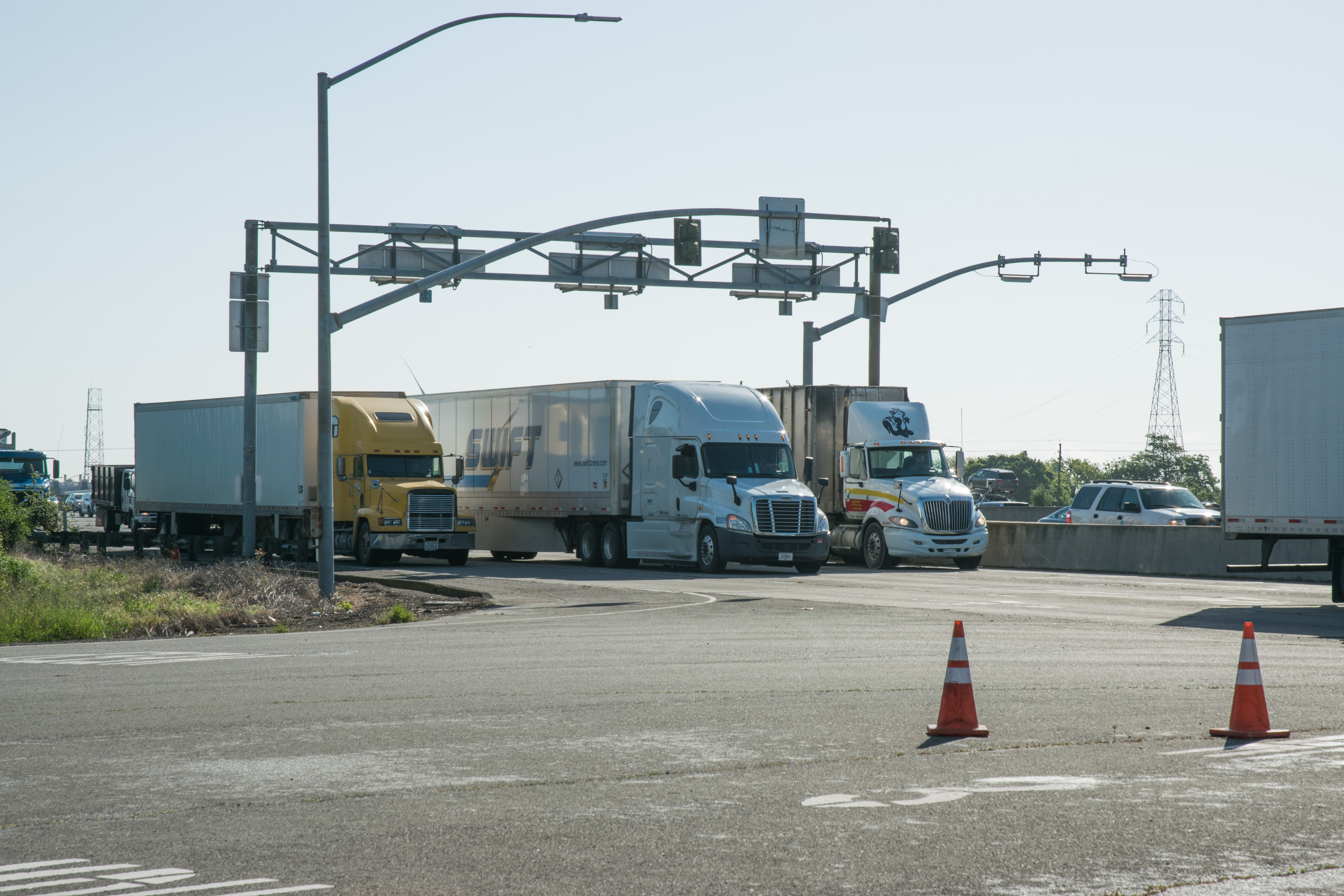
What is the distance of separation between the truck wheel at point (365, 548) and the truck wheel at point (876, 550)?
10.3 metres

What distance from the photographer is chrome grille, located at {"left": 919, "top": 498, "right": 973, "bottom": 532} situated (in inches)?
1278

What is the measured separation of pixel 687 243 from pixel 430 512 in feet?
28.7

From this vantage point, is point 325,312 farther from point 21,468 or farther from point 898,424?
point 21,468


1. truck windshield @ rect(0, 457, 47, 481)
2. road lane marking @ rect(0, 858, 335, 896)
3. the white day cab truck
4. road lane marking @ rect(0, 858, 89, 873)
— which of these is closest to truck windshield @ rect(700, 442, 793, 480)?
the white day cab truck

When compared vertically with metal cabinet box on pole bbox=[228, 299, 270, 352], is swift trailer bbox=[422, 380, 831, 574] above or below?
below

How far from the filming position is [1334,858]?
6.18 meters

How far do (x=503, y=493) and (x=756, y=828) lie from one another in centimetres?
2887

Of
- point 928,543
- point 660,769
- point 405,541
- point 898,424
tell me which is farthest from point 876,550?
point 660,769

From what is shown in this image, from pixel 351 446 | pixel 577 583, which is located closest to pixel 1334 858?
pixel 577 583

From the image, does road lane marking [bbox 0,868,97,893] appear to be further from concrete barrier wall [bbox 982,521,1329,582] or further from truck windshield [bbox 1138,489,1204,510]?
truck windshield [bbox 1138,489,1204,510]

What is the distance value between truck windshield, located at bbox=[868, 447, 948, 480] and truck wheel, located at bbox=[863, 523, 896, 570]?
1.12m

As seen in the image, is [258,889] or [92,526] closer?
[258,889]

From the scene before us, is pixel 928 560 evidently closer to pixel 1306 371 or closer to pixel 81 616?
pixel 1306 371

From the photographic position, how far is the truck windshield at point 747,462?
29953mm
